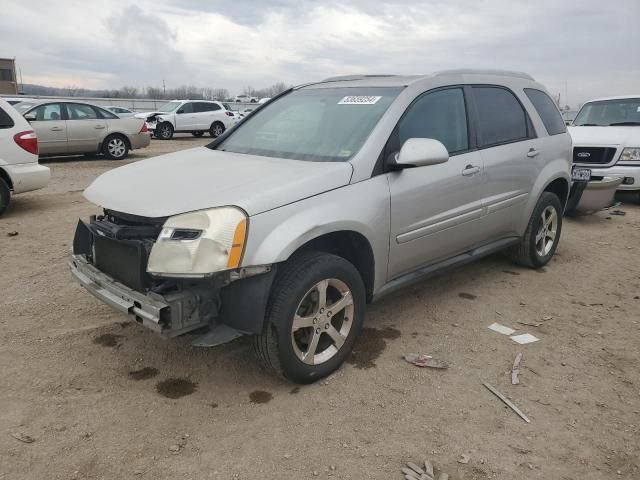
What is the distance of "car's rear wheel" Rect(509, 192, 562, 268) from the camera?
16.2 ft

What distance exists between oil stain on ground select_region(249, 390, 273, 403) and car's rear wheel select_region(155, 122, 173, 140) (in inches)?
795

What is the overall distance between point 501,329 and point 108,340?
289 cm

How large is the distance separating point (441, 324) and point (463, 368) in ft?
2.19

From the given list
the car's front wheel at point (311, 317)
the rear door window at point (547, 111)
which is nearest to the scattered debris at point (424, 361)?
the car's front wheel at point (311, 317)

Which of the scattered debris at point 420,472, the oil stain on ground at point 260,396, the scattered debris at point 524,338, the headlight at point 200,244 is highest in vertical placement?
the headlight at point 200,244

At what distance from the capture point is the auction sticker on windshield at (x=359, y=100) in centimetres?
362

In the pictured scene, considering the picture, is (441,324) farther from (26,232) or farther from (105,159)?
(105,159)

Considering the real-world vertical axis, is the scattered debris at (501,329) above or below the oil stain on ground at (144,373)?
above

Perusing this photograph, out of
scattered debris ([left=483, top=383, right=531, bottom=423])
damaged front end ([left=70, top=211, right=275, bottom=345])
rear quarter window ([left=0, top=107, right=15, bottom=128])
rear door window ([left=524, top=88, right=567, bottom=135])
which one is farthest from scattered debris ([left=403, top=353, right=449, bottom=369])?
rear quarter window ([left=0, top=107, right=15, bottom=128])

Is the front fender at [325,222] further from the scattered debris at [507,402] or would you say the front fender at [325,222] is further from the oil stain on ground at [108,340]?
the oil stain on ground at [108,340]

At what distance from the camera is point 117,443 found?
258cm

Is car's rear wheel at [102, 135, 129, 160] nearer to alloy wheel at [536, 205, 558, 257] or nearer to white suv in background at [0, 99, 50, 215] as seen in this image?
white suv in background at [0, 99, 50, 215]

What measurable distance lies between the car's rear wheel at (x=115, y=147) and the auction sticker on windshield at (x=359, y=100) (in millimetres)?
11013

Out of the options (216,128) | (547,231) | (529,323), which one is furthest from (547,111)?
(216,128)
